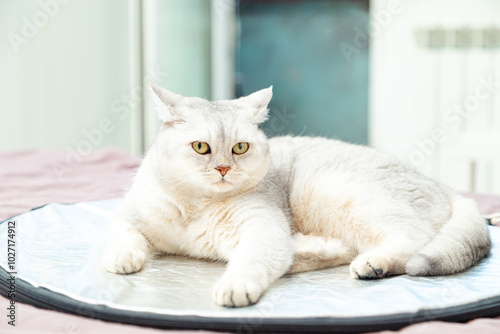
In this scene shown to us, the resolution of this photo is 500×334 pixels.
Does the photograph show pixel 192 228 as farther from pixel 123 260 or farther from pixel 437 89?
pixel 437 89

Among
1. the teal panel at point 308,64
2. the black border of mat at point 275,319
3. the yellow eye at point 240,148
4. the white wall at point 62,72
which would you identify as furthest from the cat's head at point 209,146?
the teal panel at point 308,64

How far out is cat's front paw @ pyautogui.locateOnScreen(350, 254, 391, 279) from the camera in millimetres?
1331

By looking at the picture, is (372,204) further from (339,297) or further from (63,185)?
(63,185)

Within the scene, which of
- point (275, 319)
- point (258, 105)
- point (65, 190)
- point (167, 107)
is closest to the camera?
point (275, 319)

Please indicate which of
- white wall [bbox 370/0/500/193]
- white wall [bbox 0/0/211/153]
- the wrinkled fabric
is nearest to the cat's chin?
the wrinkled fabric

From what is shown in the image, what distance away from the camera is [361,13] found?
496 cm

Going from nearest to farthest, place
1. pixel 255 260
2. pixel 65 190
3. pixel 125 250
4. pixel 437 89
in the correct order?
pixel 255 260
pixel 125 250
pixel 65 190
pixel 437 89

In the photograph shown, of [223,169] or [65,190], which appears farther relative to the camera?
[65,190]

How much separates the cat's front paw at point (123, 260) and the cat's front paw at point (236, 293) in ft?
0.94

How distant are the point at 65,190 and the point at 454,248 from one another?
1.62 metres

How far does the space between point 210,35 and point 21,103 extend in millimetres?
2066

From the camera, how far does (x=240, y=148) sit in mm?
1464

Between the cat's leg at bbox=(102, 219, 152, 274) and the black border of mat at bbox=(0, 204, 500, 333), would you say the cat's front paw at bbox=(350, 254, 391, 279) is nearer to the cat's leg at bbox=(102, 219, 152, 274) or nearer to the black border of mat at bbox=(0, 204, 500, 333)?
the black border of mat at bbox=(0, 204, 500, 333)

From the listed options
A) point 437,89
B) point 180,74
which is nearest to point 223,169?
point 437,89
